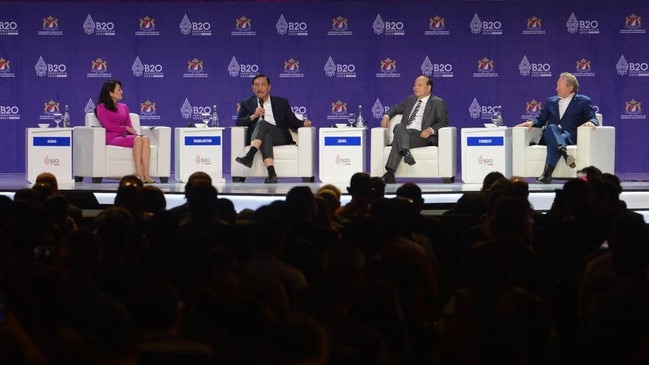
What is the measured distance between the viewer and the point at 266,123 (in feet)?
36.8

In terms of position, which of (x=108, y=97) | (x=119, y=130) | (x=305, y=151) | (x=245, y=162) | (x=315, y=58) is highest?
(x=315, y=58)

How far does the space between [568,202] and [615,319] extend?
2468mm

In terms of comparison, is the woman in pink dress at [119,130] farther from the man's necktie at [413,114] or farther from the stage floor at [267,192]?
the man's necktie at [413,114]

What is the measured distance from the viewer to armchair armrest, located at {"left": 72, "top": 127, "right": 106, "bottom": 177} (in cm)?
1097

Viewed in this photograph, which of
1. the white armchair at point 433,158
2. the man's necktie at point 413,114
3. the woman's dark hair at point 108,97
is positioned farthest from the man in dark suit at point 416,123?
the woman's dark hair at point 108,97

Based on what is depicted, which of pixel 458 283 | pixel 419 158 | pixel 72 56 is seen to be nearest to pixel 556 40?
pixel 419 158

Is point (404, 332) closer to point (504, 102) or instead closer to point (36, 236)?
point (36, 236)

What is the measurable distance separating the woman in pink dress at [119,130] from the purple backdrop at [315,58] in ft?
7.48

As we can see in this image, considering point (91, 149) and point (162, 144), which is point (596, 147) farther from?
point (91, 149)

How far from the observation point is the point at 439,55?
43.8ft

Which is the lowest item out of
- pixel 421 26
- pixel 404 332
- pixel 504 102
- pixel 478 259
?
pixel 404 332

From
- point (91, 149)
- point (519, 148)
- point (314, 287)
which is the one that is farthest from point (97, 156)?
point (314, 287)

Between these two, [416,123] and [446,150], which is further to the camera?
[416,123]

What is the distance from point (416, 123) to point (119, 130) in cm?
323
